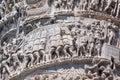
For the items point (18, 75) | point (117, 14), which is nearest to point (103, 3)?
point (117, 14)

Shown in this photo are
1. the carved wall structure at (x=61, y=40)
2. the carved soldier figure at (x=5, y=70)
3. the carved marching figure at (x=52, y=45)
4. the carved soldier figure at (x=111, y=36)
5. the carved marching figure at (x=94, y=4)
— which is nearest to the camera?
the carved wall structure at (x=61, y=40)

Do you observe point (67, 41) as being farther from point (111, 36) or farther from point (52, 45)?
point (111, 36)

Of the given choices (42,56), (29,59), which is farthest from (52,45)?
(29,59)

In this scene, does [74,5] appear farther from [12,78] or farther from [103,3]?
[12,78]

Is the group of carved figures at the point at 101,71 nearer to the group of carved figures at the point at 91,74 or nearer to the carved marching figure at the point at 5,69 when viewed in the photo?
the group of carved figures at the point at 91,74

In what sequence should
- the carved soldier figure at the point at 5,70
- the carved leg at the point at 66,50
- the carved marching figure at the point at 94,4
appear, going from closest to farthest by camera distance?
the carved leg at the point at 66,50 → the carved soldier figure at the point at 5,70 → the carved marching figure at the point at 94,4

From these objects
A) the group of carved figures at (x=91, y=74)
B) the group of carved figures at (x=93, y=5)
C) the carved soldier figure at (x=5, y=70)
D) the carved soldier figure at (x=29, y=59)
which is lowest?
the carved soldier figure at (x=5, y=70)

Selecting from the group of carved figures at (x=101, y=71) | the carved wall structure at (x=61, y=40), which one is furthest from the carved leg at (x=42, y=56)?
the group of carved figures at (x=101, y=71)

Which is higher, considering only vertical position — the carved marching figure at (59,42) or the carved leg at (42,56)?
the carved marching figure at (59,42)
